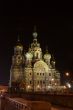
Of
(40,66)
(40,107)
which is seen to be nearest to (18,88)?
(40,66)

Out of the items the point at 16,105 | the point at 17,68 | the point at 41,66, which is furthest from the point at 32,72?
the point at 16,105

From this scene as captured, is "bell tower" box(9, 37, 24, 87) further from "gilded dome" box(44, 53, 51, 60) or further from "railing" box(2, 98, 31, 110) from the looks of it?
"railing" box(2, 98, 31, 110)

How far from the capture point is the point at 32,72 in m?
88.1

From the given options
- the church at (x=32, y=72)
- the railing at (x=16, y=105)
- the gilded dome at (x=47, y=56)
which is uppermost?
the gilded dome at (x=47, y=56)

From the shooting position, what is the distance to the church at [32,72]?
8694 centimetres

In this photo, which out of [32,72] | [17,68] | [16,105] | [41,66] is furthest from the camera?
[41,66]

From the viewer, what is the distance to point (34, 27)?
10194 cm

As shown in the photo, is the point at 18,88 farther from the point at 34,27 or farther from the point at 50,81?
the point at 34,27

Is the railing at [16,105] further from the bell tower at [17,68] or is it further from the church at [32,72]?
the bell tower at [17,68]

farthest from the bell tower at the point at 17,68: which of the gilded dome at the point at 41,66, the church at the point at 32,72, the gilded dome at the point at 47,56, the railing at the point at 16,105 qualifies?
the railing at the point at 16,105

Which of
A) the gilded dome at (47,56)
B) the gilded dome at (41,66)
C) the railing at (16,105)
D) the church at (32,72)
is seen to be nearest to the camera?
the railing at (16,105)

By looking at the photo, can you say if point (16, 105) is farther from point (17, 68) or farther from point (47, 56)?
point (47, 56)

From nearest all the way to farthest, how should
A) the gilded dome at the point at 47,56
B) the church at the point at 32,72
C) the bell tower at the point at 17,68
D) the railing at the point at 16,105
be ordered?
1. the railing at the point at 16,105
2. the church at the point at 32,72
3. the bell tower at the point at 17,68
4. the gilded dome at the point at 47,56

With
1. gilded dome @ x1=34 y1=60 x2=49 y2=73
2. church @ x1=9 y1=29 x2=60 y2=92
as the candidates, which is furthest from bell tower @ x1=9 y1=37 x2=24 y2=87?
gilded dome @ x1=34 y1=60 x2=49 y2=73
